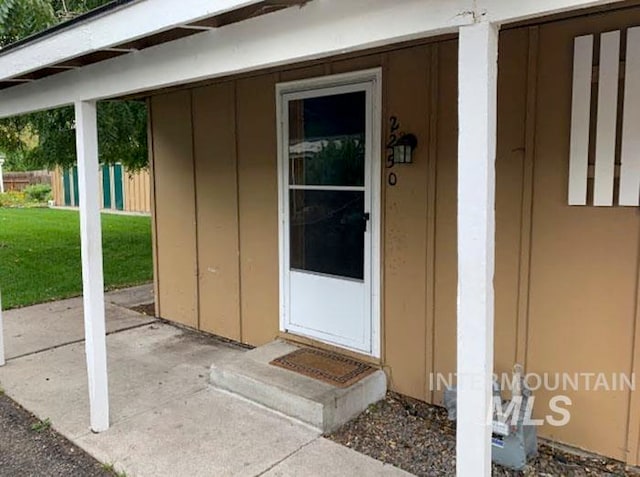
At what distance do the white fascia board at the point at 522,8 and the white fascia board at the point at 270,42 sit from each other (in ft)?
0.17

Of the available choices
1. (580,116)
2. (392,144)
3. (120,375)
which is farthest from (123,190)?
(580,116)

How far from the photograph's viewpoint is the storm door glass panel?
11.8 ft

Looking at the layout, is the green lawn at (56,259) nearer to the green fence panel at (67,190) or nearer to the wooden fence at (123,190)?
the wooden fence at (123,190)

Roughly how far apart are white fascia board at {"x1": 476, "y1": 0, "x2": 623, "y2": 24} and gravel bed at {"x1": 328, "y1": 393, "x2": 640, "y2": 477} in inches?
84.7

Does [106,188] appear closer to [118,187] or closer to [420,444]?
[118,187]

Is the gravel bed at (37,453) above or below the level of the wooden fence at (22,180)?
below

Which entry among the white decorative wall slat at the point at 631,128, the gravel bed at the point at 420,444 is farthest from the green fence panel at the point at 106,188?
the white decorative wall slat at the point at 631,128

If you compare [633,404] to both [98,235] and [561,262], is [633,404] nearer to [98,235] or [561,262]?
[561,262]

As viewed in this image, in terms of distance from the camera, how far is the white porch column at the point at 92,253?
2.93m

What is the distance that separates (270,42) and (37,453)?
8.30ft

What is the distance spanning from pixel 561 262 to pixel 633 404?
789 millimetres

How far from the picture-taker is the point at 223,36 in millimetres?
2271

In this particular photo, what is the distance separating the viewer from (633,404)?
263 cm

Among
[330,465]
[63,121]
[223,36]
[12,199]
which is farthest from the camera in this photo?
[12,199]
